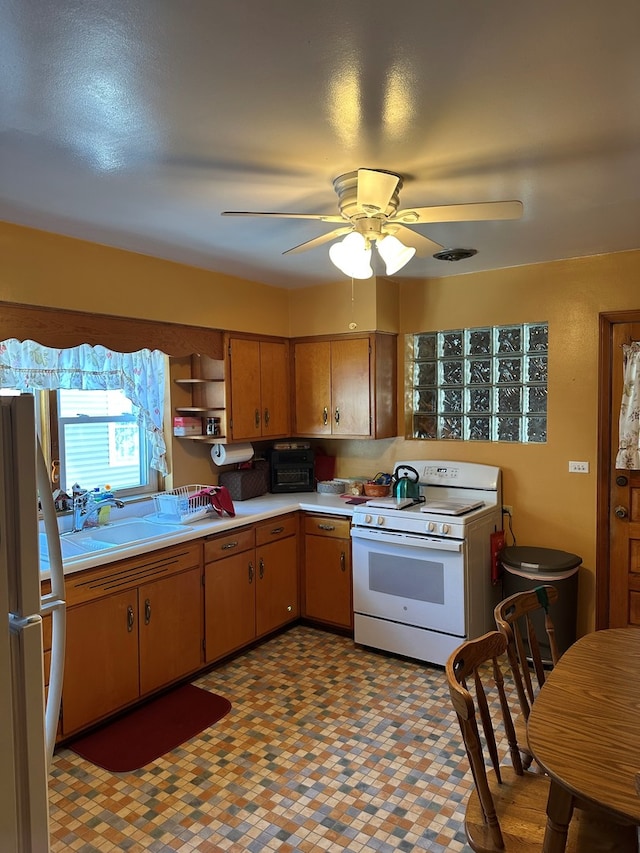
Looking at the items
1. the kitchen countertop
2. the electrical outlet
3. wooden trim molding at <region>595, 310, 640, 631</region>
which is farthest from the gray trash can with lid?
the kitchen countertop

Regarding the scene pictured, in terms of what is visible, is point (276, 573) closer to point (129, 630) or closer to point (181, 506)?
point (181, 506)

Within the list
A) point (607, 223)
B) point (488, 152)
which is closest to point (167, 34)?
point (488, 152)

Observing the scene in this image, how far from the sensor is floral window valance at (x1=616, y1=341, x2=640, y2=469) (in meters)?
3.24

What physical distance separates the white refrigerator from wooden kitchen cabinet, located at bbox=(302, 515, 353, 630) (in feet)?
8.10

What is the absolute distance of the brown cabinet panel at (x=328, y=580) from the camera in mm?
3771

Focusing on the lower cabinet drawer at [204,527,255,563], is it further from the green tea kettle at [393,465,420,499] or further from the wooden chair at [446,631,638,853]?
the wooden chair at [446,631,638,853]

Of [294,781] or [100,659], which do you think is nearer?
[294,781]

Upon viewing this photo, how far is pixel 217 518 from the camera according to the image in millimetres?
3492

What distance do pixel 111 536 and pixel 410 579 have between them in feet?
5.73

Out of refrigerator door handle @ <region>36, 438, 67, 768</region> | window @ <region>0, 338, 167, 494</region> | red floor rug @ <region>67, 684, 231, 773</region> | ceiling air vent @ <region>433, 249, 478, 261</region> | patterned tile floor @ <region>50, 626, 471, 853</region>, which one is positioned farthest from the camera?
ceiling air vent @ <region>433, 249, 478, 261</region>

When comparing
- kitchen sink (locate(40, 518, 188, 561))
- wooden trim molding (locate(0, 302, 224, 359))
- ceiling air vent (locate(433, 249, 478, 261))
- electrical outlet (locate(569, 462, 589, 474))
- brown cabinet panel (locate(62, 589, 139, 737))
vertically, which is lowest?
brown cabinet panel (locate(62, 589, 139, 737))

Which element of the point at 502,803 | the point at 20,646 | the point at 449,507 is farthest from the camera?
the point at 449,507

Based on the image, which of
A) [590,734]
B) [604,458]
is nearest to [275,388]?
[604,458]

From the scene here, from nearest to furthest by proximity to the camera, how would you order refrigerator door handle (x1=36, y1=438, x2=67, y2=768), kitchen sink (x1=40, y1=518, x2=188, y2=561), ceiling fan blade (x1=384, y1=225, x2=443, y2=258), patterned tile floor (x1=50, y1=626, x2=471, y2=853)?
1. refrigerator door handle (x1=36, y1=438, x2=67, y2=768)
2. patterned tile floor (x1=50, y1=626, x2=471, y2=853)
3. ceiling fan blade (x1=384, y1=225, x2=443, y2=258)
4. kitchen sink (x1=40, y1=518, x2=188, y2=561)
